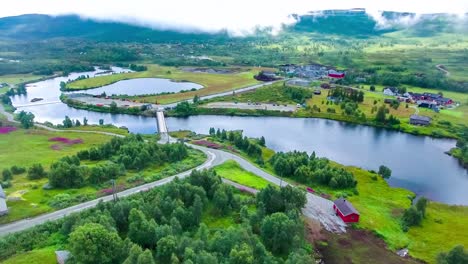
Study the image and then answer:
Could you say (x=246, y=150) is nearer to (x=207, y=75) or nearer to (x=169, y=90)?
(x=169, y=90)

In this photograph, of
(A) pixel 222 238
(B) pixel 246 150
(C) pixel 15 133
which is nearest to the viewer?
(A) pixel 222 238

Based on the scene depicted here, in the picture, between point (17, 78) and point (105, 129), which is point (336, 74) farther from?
point (17, 78)

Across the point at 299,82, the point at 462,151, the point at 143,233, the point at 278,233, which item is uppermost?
the point at 299,82

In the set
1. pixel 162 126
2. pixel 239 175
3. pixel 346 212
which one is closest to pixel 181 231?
pixel 239 175

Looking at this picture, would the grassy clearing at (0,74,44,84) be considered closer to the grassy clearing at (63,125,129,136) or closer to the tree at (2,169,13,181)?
the grassy clearing at (63,125,129,136)

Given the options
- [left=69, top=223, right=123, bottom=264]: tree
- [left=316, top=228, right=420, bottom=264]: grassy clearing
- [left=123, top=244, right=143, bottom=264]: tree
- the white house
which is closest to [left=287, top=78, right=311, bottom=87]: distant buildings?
the white house

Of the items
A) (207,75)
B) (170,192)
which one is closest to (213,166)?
(170,192)
